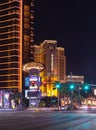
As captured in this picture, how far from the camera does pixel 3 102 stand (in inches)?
6117

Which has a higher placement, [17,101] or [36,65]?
[36,65]

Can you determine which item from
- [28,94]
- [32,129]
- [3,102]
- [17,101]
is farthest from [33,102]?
[32,129]

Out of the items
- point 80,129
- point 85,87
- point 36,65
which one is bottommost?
point 80,129

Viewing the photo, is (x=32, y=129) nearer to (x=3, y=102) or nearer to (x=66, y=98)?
(x=3, y=102)

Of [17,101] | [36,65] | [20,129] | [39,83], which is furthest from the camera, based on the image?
[17,101]

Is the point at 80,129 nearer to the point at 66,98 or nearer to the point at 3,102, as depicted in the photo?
the point at 3,102

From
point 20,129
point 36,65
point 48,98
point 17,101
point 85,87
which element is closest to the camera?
point 20,129

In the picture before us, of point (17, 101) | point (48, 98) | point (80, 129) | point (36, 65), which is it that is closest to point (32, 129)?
point (80, 129)

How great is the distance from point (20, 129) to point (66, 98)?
5690 inches

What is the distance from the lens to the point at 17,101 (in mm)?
174875

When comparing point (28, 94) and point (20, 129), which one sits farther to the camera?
point (28, 94)

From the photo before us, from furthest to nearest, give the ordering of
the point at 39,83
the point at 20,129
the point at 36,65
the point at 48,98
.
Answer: the point at 48,98 → the point at 36,65 → the point at 39,83 → the point at 20,129

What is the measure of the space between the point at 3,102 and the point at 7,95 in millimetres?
6416

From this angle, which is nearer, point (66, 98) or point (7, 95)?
point (7, 95)
